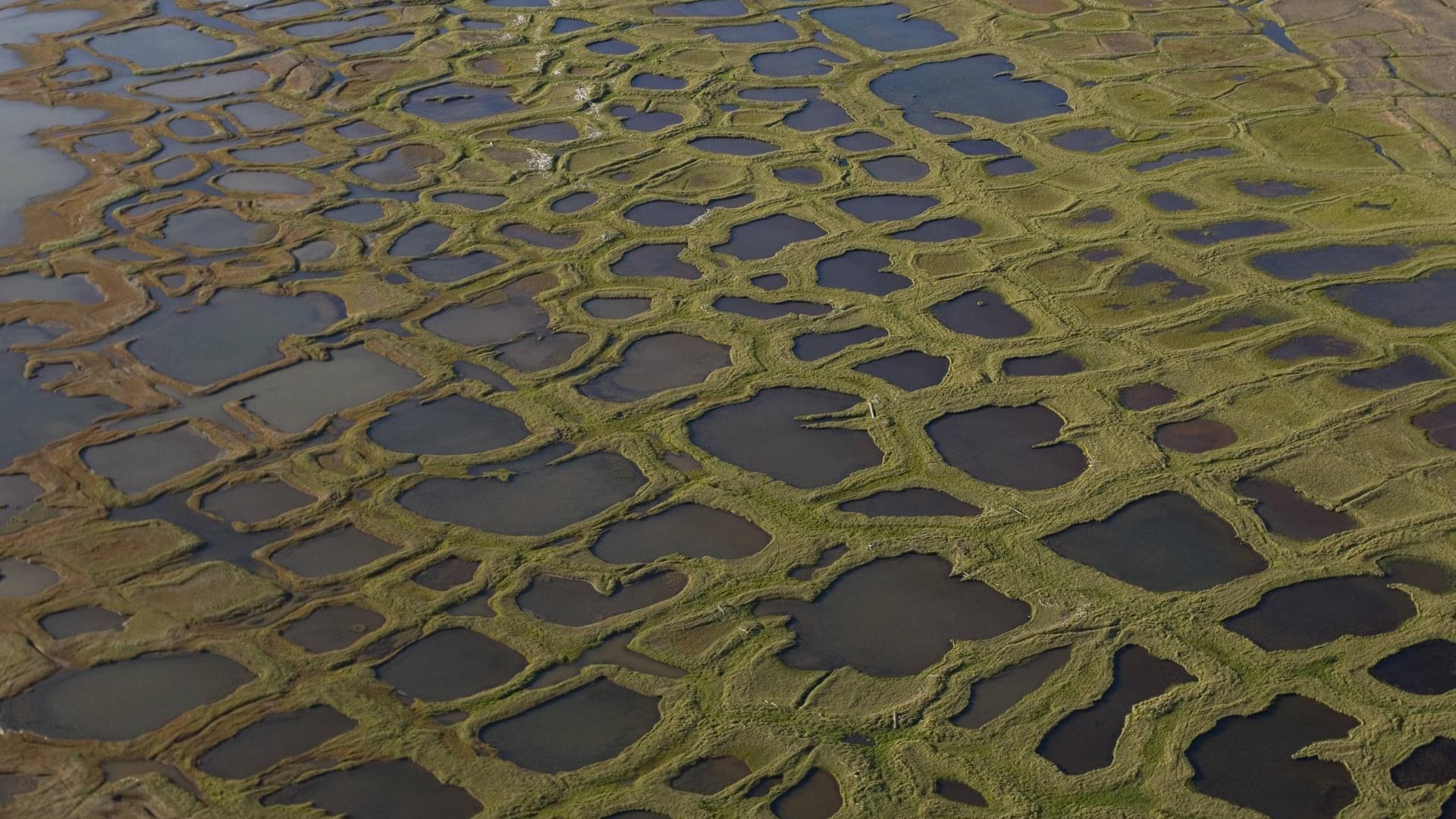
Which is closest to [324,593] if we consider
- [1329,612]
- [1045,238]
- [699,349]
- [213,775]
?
[213,775]

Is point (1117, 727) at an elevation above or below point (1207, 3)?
below

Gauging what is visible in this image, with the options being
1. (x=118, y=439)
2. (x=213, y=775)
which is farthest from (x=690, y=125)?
(x=213, y=775)

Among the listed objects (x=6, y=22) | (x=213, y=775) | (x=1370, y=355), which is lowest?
(x=213, y=775)

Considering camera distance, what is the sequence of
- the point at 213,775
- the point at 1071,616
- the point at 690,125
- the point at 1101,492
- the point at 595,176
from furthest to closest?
the point at 690,125 < the point at 595,176 < the point at 1101,492 < the point at 1071,616 < the point at 213,775

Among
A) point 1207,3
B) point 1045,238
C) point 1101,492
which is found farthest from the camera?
point 1207,3

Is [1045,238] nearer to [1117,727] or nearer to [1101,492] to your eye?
[1101,492]

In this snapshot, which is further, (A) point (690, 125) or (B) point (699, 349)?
(A) point (690, 125)
